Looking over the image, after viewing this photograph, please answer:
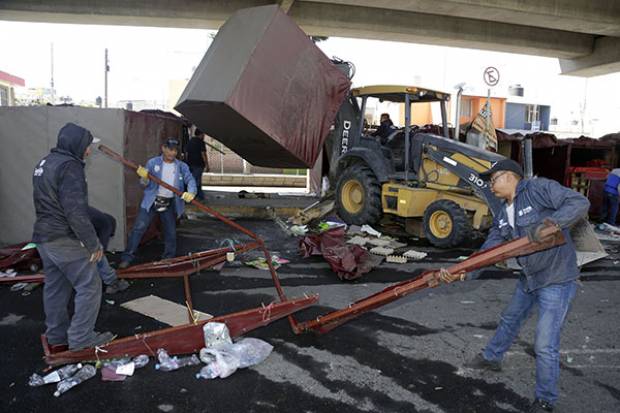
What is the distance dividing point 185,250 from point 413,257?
3528mm

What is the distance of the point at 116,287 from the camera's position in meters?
5.38

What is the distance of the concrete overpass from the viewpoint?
1116 centimetres

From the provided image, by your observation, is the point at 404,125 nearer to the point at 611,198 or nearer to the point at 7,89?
the point at 611,198

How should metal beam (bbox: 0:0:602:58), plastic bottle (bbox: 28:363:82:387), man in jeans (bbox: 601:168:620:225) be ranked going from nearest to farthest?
plastic bottle (bbox: 28:363:82:387), man in jeans (bbox: 601:168:620:225), metal beam (bbox: 0:0:602:58)

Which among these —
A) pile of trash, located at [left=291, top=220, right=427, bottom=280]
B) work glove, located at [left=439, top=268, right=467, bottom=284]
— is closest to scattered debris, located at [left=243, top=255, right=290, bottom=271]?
pile of trash, located at [left=291, top=220, right=427, bottom=280]

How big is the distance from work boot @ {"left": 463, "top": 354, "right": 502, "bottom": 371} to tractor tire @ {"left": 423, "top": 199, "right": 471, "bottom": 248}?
386cm

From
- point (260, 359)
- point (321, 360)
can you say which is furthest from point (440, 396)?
point (260, 359)

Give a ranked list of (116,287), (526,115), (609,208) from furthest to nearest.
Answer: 1. (526,115)
2. (609,208)
3. (116,287)

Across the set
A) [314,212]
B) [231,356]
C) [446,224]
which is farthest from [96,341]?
[314,212]

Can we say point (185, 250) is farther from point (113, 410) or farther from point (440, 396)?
point (440, 396)

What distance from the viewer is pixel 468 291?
585 centimetres

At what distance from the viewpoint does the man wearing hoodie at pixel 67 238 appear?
11.2ft

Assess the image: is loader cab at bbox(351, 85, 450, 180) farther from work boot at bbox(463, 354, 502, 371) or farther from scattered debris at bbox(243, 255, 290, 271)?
work boot at bbox(463, 354, 502, 371)

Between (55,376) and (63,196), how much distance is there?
1.29m
